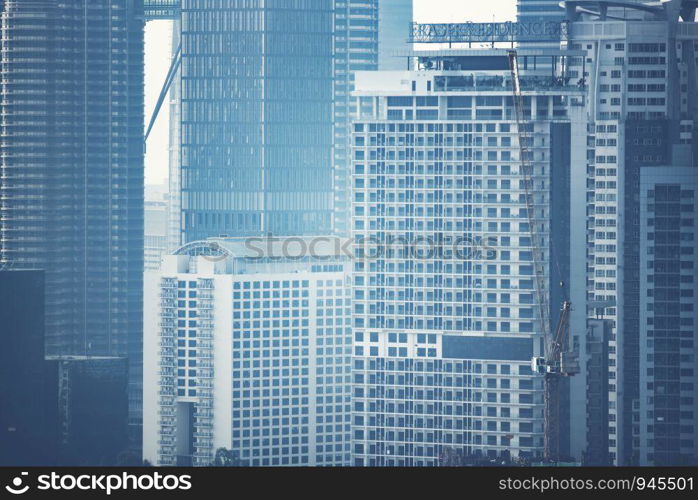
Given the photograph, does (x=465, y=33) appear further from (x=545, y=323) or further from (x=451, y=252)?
(x=545, y=323)

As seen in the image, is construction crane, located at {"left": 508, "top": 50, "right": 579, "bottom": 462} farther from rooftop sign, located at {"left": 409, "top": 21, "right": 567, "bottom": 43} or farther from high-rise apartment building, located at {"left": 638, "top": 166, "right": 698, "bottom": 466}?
high-rise apartment building, located at {"left": 638, "top": 166, "right": 698, "bottom": 466}

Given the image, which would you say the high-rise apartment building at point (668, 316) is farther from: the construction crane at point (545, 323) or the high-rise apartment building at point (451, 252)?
the construction crane at point (545, 323)

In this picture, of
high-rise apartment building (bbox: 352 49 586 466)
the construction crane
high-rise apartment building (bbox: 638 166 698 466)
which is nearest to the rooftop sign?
high-rise apartment building (bbox: 352 49 586 466)

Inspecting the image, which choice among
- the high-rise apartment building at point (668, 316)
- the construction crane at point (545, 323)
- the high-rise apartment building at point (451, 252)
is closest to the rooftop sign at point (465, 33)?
the high-rise apartment building at point (451, 252)

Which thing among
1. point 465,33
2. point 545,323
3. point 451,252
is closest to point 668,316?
point 545,323

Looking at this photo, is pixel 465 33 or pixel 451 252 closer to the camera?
pixel 465 33

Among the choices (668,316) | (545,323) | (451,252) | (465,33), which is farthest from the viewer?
(451,252)
